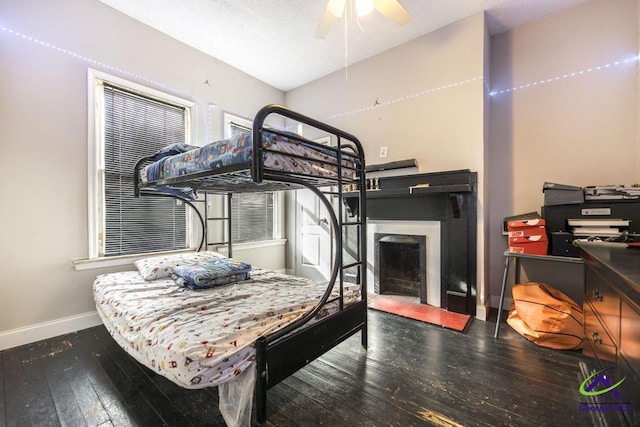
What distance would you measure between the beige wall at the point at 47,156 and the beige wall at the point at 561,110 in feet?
12.7

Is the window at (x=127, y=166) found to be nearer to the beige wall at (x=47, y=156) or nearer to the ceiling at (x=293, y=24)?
the beige wall at (x=47, y=156)

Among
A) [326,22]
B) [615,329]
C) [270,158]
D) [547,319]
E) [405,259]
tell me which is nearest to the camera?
[615,329]

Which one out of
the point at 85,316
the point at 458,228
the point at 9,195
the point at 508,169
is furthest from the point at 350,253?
the point at 9,195

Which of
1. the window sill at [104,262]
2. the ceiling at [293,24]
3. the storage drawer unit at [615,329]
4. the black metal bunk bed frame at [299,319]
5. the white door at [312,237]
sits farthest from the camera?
the white door at [312,237]

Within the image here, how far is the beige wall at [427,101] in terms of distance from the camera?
2586 mm

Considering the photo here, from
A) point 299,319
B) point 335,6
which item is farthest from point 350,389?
point 335,6

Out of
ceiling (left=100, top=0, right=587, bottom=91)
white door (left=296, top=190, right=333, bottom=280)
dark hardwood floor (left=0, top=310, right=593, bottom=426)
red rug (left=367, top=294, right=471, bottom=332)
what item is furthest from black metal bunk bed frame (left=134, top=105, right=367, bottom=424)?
white door (left=296, top=190, right=333, bottom=280)

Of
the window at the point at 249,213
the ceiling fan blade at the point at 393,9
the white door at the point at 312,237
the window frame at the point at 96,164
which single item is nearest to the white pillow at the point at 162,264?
the window frame at the point at 96,164

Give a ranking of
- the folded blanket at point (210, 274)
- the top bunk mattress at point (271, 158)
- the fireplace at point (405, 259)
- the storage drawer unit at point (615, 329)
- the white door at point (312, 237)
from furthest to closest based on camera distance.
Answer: the white door at point (312, 237)
the fireplace at point (405, 259)
the folded blanket at point (210, 274)
the top bunk mattress at point (271, 158)
the storage drawer unit at point (615, 329)

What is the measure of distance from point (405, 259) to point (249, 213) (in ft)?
7.21

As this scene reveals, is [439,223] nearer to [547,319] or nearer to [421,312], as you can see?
[421,312]

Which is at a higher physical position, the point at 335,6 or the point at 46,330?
the point at 335,6

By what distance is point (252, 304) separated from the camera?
1.65 m

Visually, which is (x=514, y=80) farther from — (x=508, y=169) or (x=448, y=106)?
(x=508, y=169)
